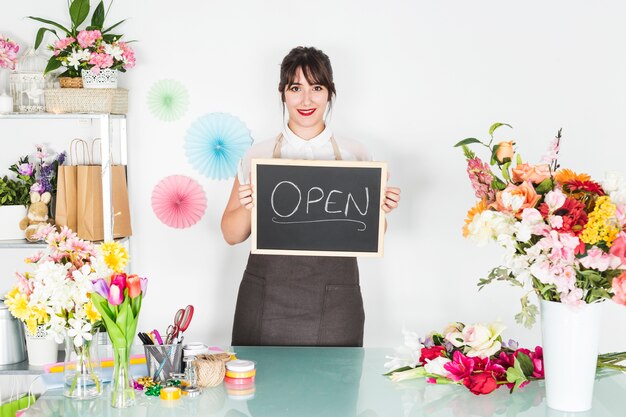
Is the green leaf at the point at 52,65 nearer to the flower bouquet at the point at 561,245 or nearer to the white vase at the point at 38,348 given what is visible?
the white vase at the point at 38,348

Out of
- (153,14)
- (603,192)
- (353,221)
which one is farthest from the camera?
(153,14)

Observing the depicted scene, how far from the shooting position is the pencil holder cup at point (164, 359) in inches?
73.9

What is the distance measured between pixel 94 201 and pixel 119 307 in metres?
1.67

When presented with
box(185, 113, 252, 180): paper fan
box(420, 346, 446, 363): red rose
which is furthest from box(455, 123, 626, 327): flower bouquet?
box(185, 113, 252, 180): paper fan

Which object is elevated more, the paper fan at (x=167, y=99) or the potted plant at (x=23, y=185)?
the paper fan at (x=167, y=99)

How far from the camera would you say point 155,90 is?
3479 millimetres

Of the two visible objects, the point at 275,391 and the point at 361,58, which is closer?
the point at 275,391

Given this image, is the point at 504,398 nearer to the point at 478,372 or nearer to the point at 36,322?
the point at 478,372

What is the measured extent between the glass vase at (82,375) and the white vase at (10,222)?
1626 mm

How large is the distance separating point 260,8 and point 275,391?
2082 mm

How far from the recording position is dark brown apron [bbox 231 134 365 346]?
8.89 feet

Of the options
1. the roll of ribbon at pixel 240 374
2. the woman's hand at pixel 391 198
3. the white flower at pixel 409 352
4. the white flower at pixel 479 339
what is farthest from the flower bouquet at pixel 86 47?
the white flower at pixel 479 339

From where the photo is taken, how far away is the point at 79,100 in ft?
10.5

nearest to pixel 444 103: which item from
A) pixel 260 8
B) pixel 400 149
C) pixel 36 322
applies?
pixel 400 149
